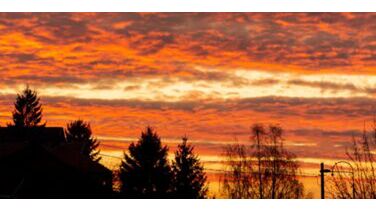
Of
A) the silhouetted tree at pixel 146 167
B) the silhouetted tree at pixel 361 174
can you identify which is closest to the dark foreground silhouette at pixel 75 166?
the silhouetted tree at pixel 146 167

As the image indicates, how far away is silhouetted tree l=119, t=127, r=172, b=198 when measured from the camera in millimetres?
65688

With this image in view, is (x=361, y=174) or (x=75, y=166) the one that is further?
(x=75, y=166)

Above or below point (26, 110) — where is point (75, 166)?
below

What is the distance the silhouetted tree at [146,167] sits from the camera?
65.7 m

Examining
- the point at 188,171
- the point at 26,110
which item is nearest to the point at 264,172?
the point at 188,171

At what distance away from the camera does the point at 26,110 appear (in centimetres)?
9206

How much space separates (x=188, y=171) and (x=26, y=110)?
31.7m

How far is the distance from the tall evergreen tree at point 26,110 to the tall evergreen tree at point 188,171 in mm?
29001

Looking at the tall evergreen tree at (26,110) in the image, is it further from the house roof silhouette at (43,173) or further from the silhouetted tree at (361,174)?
the silhouetted tree at (361,174)

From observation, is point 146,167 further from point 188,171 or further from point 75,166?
point 75,166

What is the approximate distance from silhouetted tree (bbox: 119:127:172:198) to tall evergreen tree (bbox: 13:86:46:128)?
26.9 metres
